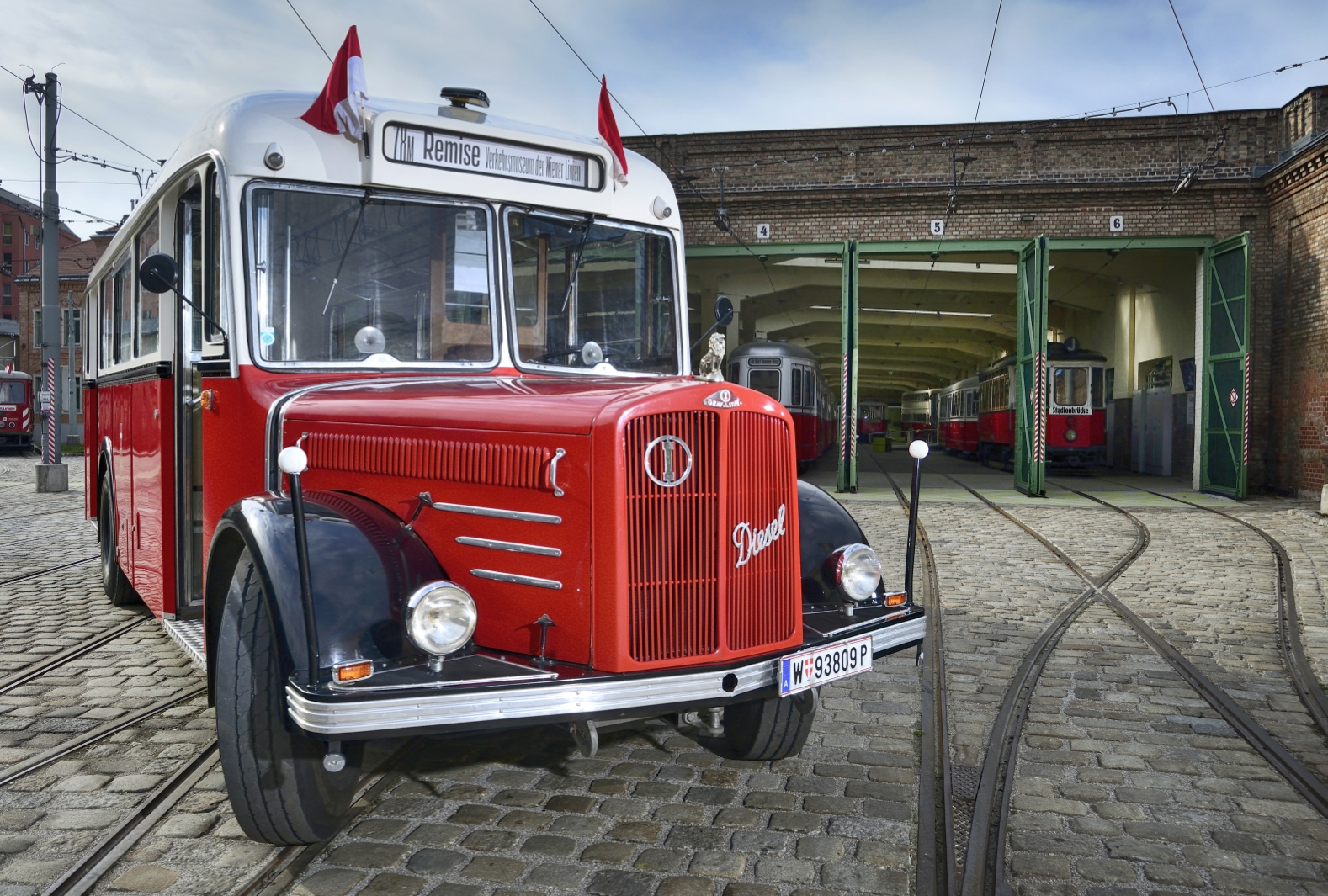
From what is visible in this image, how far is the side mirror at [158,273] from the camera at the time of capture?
3.69 meters

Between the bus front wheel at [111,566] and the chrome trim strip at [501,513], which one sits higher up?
the chrome trim strip at [501,513]

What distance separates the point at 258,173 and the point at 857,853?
3.26 metres

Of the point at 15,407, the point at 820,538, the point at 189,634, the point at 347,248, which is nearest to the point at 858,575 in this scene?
the point at 820,538

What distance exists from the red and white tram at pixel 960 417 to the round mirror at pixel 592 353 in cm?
2926

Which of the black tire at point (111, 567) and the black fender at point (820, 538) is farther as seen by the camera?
the black tire at point (111, 567)

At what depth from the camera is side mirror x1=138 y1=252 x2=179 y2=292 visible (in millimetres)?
3689

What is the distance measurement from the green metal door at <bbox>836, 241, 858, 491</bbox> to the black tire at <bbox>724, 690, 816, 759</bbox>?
45.6 feet

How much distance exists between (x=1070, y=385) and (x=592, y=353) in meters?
21.5

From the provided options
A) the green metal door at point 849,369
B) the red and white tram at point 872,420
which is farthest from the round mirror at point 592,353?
the red and white tram at point 872,420

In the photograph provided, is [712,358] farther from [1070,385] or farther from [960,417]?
[960,417]

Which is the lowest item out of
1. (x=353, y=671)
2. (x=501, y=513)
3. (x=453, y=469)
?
→ (x=353, y=671)

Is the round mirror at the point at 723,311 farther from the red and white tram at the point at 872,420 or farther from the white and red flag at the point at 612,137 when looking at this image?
the red and white tram at the point at 872,420

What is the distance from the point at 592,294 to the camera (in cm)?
446

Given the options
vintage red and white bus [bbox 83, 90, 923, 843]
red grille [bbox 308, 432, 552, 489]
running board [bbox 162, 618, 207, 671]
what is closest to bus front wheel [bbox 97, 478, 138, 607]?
running board [bbox 162, 618, 207, 671]
